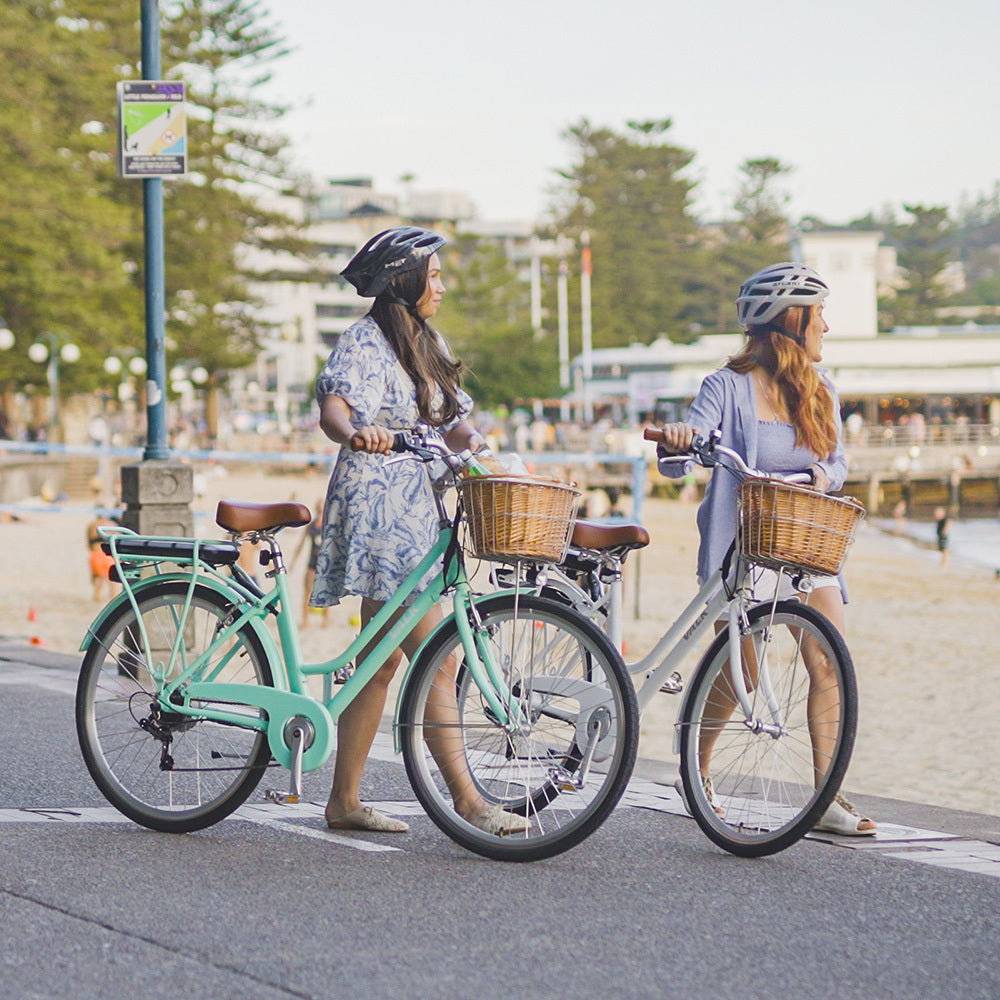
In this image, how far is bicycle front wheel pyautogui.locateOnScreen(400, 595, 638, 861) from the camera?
4617 millimetres

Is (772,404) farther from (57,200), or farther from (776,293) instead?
(57,200)

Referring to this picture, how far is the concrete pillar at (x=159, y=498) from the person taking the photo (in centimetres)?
940

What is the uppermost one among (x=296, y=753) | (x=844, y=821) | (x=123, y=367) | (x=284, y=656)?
(x=123, y=367)

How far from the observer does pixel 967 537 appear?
51.5 meters

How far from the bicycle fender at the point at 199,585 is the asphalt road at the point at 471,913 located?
0.57 metres

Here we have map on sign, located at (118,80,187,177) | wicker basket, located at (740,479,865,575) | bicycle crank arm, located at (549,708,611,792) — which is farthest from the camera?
map on sign, located at (118,80,187,177)

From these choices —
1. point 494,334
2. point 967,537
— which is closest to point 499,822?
point 967,537

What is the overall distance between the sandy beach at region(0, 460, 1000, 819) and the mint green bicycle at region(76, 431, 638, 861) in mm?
2875

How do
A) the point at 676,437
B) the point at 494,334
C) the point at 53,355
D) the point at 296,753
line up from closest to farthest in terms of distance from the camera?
the point at 676,437, the point at 296,753, the point at 53,355, the point at 494,334

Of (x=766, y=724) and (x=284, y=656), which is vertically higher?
(x=284, y=656)

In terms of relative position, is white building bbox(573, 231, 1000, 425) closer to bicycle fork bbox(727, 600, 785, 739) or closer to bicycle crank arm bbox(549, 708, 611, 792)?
→ bicycle fork bbox(727, 600, 785, 739)

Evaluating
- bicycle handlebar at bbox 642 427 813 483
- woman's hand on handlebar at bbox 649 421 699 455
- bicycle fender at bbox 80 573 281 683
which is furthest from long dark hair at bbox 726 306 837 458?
bicycle fender at bbox 80 573 281 683

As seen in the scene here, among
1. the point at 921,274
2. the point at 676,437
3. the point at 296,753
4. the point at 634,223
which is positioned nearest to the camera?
the point at 676,437

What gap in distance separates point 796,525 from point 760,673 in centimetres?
51
